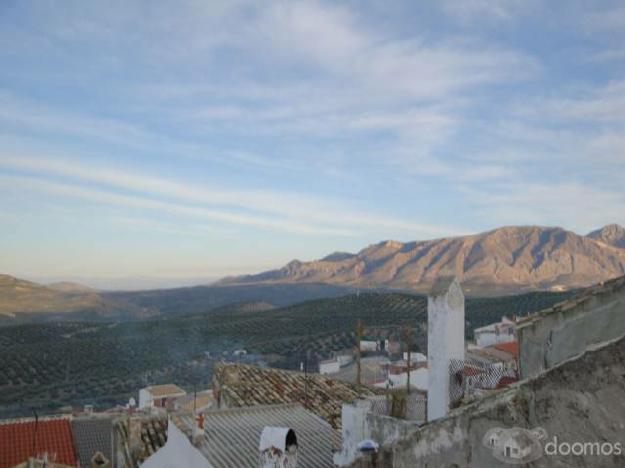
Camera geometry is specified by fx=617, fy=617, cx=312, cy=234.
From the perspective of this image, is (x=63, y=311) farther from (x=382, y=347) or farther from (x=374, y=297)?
(x=382, y=347)

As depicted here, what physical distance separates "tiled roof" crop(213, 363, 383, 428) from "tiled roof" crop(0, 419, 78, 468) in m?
7.27

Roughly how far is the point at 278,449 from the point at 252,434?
3391 mm

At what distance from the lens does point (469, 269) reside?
199m

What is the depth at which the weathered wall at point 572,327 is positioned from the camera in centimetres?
462

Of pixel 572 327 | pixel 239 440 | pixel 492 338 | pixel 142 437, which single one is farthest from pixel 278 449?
pixel 492 338

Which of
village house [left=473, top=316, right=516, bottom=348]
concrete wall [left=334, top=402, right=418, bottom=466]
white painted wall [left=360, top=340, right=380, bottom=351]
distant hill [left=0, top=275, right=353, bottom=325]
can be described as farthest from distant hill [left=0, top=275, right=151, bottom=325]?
concrete wall [left=334, top=402, right=418, bottom=466]

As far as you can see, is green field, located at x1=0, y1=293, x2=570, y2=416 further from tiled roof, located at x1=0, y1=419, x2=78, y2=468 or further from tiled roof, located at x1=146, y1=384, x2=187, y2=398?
tiled roof, located at x1=0, y1=419, x2=78, y2=468

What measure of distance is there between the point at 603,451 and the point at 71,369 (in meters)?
55.6

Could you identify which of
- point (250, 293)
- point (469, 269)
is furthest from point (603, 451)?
point (469, 269)

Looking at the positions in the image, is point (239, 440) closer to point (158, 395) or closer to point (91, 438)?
point (91, 438)

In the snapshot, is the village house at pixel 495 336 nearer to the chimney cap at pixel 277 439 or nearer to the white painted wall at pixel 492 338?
the white painted wall at pixel 492 338

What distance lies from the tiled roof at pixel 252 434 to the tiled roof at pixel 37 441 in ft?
33.1

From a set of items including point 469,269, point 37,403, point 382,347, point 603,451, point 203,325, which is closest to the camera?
point 603,451

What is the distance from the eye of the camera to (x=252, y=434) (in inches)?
424
